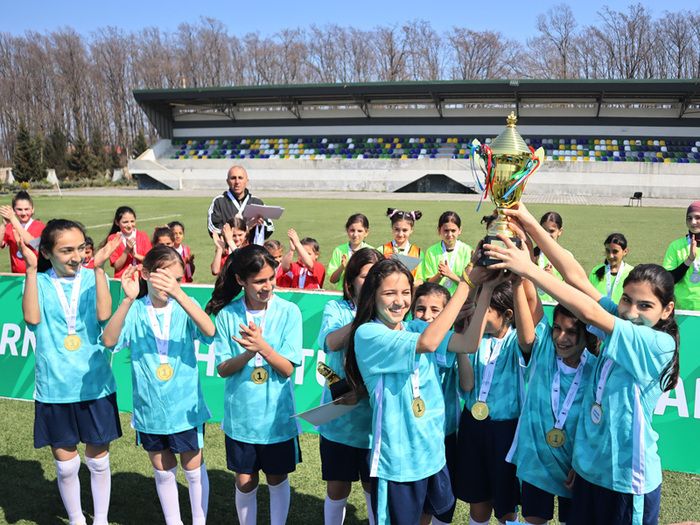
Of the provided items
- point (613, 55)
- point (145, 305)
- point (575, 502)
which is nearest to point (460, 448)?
point (575, 502)

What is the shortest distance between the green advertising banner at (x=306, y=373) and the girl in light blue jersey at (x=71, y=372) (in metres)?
1.60

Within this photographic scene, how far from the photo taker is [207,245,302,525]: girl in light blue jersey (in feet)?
11.1

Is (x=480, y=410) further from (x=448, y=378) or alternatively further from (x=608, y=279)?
(x=608, y=279)

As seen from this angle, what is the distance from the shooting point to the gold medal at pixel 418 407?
289 centimetres

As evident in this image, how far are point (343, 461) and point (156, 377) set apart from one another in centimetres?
123

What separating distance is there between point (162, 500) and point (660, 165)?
133 feet

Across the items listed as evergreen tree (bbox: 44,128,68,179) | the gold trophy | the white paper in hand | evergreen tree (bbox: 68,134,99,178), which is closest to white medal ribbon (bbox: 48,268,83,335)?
the white paper in hand

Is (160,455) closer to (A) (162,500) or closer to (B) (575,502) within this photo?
(A) (162,500)

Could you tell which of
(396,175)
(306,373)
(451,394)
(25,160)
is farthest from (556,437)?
(25,160)

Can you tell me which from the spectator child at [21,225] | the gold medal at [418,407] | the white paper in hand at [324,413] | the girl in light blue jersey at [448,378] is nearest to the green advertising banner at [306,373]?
the spectator child at [21,225]

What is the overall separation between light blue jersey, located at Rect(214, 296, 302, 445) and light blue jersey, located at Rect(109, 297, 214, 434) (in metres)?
0.25

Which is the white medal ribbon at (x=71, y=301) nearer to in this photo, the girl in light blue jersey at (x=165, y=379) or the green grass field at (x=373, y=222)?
the girl in light blue jersey at (x=165, y=379)

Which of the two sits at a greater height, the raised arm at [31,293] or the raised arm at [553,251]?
the raised arm at [553,251]

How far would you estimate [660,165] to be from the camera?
37.8 metres
